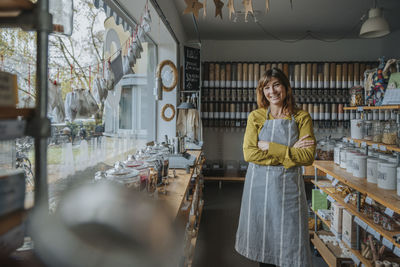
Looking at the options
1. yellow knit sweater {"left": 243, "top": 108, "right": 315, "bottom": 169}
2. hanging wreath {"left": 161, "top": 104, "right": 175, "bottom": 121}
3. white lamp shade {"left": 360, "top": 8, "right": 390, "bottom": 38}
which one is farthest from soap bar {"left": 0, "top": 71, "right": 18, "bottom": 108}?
white lamp shade {"left": 360, "top": 8, "right": 390, "bottom": 38}

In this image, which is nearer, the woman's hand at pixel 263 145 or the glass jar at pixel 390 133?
the woman's hand at pixel 263 145

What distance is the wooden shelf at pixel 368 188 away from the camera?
193 cm

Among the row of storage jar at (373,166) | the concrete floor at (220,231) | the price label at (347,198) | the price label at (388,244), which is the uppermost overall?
the row of storage jar at (373,166)

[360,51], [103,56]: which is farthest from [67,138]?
[360,51]

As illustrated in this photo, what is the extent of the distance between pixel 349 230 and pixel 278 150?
125 cm

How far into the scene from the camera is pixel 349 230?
2635 millimetres

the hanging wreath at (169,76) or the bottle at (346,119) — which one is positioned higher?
the hanging wreath at (169,76)

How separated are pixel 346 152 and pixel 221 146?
13.5ft

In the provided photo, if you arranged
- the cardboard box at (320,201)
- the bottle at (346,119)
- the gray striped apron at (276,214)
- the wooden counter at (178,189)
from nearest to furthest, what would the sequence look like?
the wooden counter at (178,189)
the gray striped apron at (276,214)
the cardboard box at (320,201)
the bottle at (346,119)

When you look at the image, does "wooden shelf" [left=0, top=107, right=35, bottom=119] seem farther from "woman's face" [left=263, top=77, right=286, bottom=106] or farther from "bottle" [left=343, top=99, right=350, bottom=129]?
"bottle" [left=343, top=99, right=350, bottom=129]

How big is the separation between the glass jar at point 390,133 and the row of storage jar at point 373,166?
→ 0.16 meters


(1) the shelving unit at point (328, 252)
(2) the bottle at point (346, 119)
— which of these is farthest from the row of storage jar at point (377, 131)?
(2) the bottle at point (346, 119)

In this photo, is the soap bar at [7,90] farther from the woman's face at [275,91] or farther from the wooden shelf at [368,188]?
the wooden shelf at [368,188]

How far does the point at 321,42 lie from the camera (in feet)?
22.0
